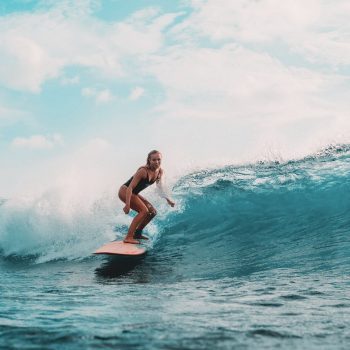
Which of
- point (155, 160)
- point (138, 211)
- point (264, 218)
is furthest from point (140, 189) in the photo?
point (264, 218)

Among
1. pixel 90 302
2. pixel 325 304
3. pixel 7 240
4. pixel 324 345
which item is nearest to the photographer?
pixel 324 345

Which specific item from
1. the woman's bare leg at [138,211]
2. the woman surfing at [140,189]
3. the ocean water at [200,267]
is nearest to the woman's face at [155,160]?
the woman surfing at [140,189]

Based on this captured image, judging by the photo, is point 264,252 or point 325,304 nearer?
point 325,304

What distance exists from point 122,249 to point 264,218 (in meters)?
4.16

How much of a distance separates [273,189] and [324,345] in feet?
32.9

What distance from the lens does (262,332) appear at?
10.6ft

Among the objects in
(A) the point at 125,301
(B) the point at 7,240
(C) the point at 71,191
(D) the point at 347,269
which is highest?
(C) the point at 71,191

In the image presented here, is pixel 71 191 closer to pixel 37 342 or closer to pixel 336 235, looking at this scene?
pixel 336 235

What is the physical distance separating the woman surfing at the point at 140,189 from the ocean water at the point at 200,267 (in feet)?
2.06

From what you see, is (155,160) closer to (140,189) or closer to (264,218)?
(140,189)

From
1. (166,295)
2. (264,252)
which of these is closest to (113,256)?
(264,252)

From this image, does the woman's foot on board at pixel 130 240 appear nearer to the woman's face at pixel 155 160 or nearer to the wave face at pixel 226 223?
the wave face at pixel 226 223

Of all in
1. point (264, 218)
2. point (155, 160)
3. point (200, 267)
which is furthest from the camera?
point (264, 218)

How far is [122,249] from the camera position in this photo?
8.45 meters
